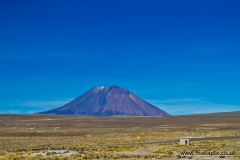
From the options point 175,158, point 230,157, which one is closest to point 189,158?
point 175,158

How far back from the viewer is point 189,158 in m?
28.1

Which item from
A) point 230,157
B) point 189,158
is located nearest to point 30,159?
point 189,158

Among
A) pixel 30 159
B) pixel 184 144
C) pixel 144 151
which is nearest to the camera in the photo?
pixel 30 159

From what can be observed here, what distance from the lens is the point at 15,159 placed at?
2814 cm

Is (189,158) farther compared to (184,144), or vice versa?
(184,144)

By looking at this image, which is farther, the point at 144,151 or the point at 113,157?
the point at 144,151

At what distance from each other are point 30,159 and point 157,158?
34.9 ft

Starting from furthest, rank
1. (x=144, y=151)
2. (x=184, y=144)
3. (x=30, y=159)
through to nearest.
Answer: (x=184, y=144), (x=144, y=151), (x=30, y=159)

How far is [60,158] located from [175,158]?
32.0 ft

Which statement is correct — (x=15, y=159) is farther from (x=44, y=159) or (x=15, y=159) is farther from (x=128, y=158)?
(x=128, y=158)

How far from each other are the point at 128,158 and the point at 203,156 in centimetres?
659

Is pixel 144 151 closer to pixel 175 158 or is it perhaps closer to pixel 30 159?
pixel 175 158

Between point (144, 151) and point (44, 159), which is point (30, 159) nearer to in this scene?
point (44, 159)

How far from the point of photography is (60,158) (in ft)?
93.1
